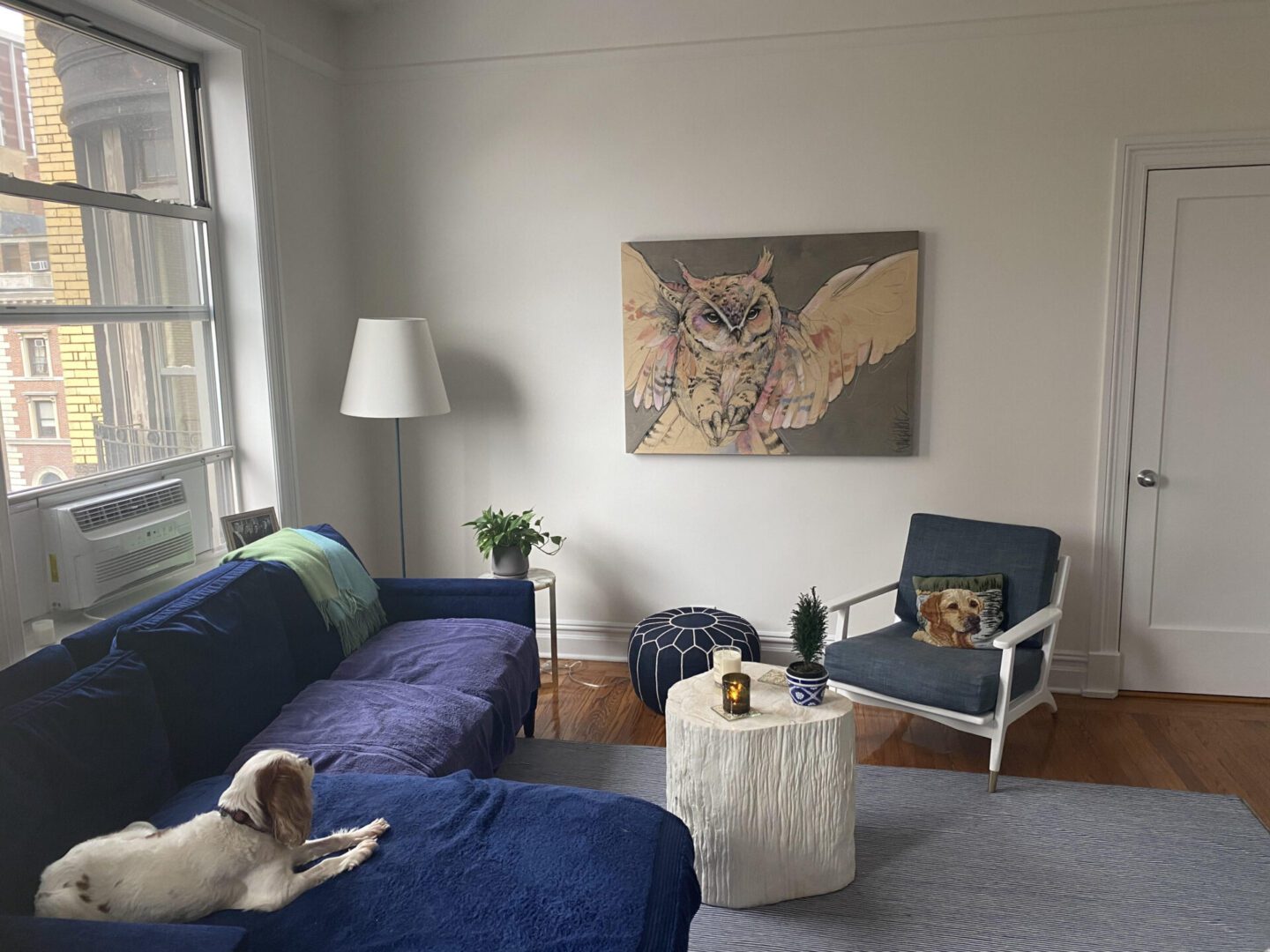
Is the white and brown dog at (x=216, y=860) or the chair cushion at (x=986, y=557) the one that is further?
the chair cushion at (x=986, y=557)

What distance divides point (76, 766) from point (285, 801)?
17.4 inches

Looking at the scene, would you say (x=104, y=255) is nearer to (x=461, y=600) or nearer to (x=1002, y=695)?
(x=461, y=600)

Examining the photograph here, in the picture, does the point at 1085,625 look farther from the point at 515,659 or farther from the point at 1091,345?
the point at 515,659

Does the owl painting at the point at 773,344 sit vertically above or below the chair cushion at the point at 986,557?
above

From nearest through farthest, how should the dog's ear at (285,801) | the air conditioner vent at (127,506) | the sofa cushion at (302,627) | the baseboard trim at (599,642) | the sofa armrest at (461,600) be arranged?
the dog's ear at (285,801) → the air conditioner vent at (127,506) → the sofa cushion at (302,627) → the sofa armrest at (461,600) → the baseboard trim at (599,642)

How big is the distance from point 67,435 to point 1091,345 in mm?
3542

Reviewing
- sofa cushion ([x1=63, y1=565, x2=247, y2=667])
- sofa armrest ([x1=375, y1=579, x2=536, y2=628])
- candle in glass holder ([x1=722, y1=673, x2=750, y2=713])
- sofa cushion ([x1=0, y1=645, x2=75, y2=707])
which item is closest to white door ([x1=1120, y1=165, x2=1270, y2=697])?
candle in glass holder ([x1=722, y1=673, x2=750, y2=713])

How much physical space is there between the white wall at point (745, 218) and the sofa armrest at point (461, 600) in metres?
0.86

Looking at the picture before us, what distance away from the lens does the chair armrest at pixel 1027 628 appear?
305 cm

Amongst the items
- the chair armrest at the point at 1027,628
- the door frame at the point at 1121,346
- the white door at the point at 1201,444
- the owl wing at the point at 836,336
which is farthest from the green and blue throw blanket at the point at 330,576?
the white door at the point at 1201,444

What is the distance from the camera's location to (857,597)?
3.56 metres

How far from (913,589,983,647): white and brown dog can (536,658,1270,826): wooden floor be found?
0.39 meters

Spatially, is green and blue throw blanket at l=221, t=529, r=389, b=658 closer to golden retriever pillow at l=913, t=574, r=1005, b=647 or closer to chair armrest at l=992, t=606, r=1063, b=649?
golden retriever pillow at l=913, t=574, r=1005, b=647

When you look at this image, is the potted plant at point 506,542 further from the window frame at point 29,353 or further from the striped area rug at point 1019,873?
the window frame at point 29,353
